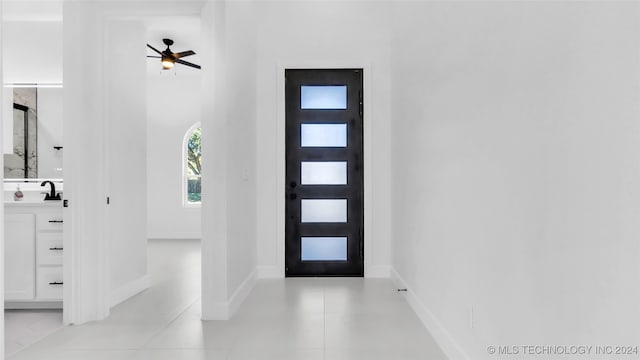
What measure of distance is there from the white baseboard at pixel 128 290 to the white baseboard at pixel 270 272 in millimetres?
1161

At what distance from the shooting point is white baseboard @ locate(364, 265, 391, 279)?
15.0 ft

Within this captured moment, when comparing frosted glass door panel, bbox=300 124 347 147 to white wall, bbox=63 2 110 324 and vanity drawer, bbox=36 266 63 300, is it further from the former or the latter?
vanity drawer, bbox=36 266 63 300

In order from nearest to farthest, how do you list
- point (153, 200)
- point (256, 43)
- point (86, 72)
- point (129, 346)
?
Answer: point (129, 346), point (86, 72), point (256, 43), point (153, 200)

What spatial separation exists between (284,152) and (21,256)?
2.58 m

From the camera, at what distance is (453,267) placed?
2.32 meters

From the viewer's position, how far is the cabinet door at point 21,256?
333 cm

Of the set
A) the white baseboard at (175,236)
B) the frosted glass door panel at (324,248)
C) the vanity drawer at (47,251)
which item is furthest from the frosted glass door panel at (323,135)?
the white baseboard at (175,236)

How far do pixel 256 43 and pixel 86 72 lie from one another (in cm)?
198

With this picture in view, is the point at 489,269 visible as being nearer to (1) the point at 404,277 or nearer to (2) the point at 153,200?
(1) the point at 404,277

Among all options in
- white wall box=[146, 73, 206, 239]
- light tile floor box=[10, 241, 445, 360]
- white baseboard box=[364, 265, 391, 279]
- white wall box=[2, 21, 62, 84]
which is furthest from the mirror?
white wall box=[146, 73, 206, 239]

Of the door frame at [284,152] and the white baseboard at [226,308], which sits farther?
the door frame at [284,152]

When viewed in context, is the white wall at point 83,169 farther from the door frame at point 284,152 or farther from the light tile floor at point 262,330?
the door frame at point 284,152

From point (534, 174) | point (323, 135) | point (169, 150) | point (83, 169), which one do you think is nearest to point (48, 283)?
point (83, 169)

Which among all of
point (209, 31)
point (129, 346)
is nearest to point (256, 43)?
point (209, 31)
